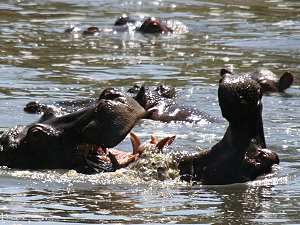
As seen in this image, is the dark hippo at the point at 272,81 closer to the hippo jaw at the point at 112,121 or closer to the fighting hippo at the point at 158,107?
the fighting hippo at the point at 158,107

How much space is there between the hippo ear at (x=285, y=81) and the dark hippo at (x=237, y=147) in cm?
561

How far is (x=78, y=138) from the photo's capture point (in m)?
7.05

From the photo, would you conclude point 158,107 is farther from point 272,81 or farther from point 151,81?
point 151,81

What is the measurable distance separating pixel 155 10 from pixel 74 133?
1609 cm

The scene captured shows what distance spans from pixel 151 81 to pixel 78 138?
6152mm

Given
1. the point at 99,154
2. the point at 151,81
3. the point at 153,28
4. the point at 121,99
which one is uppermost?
the point at 121,99

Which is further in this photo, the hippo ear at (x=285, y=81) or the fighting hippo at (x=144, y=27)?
the fighting hippo at (x=144, y=27)

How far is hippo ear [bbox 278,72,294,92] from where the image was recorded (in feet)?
39.7

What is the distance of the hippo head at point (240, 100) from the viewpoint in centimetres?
596

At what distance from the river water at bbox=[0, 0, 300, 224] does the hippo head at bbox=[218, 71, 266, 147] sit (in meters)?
0.50

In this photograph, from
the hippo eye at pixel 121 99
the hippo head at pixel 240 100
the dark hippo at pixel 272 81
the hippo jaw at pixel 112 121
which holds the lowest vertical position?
the dark hippo at pixel 272 81

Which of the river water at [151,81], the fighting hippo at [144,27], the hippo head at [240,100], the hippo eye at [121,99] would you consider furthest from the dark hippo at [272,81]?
the fighting hippo at [144,27]

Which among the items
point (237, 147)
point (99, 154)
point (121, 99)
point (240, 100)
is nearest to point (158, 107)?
point (99, 154)

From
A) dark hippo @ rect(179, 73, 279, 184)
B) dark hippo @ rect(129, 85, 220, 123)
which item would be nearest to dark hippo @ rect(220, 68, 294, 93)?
dark hippo @ rect(129, 85, 220, 123)
